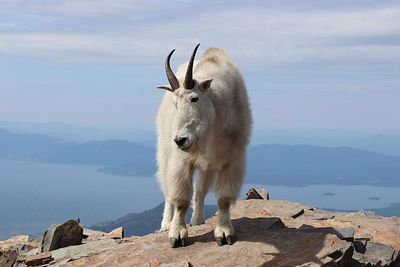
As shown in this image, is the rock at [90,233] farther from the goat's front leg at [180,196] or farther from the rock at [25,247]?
the goat's front leg at [180,196]

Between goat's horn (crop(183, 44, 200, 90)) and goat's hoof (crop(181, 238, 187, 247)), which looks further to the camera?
goat's hoof (crop(181, 238, 187, 247))

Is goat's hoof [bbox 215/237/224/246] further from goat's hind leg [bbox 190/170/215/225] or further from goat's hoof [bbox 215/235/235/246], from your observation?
goat's hind leg [bbox 190/170/215/225]

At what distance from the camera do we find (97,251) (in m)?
8.23

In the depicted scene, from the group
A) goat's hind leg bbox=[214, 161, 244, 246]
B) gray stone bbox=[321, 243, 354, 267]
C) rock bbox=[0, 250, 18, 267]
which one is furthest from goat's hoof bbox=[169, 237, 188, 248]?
rock bbox=[0, 250, 18, 267]

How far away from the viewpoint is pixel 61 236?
9414 mm

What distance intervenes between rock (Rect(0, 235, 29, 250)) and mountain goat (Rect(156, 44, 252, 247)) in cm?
A: 459

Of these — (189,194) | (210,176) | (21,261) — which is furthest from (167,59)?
(21,261)

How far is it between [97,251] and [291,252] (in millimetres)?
3138

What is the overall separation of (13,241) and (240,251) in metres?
6.35

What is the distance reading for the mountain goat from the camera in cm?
651

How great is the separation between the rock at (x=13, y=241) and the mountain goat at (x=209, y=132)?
4.59m

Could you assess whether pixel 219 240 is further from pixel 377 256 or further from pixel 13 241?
pixel 13 241

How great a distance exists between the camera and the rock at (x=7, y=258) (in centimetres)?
796

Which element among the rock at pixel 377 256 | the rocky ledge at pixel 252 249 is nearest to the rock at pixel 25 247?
the rocky ledge at pixel 252 249
